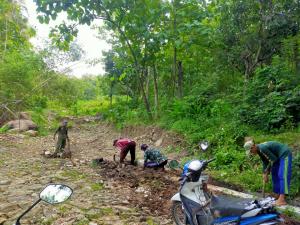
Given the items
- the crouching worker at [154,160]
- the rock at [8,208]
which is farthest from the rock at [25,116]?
the rock at [8,208]

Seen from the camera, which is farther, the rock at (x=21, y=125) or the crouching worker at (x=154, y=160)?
the rock at (x=21, y=125)

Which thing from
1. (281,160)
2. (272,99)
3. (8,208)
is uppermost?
(272,99)

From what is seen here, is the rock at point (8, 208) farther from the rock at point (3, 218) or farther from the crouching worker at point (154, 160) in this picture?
the crouching worker at point (154, 160)

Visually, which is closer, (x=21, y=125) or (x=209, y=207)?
(x=209, y=207)

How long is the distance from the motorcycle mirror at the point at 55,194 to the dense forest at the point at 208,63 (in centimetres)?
500

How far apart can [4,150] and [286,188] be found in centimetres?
961

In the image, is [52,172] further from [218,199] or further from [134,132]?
[134,132]

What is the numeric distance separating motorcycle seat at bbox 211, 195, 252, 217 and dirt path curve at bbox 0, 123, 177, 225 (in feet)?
5.90

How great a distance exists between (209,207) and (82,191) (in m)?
3.63

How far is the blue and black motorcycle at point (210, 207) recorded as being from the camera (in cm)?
352

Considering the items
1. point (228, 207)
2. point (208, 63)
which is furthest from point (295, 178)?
point (208, 63)

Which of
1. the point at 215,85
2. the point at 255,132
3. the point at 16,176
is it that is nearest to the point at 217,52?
the point at 215,85

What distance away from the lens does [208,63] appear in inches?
588

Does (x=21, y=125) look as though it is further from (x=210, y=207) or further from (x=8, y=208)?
(x=210, y=207)
